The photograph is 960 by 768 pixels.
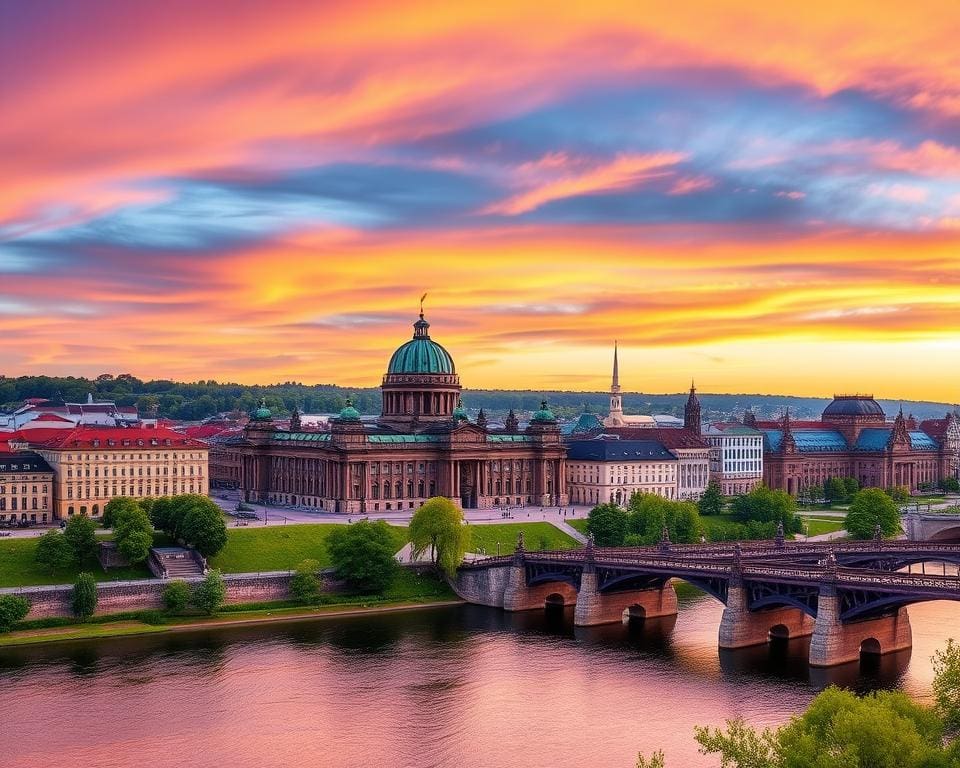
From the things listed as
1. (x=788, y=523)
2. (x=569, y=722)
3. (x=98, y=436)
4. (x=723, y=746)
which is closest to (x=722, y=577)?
(x=569, y=722)

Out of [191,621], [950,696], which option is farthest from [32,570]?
[950,696]

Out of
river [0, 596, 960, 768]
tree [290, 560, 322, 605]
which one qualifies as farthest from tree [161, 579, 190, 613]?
tree [290, 560, 322, 605]

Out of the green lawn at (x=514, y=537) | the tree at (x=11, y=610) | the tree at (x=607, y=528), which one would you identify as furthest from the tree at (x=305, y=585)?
the tree at (x=607, y=528)

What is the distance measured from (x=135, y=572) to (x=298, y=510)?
5411 cm

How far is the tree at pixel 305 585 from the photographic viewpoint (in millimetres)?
132875

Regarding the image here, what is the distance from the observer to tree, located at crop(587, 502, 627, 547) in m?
168

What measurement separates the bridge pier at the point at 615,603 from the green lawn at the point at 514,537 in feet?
107

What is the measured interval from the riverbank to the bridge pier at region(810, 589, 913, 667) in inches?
1768

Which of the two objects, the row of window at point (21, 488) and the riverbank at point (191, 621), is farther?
the row of window at point (21, 488)

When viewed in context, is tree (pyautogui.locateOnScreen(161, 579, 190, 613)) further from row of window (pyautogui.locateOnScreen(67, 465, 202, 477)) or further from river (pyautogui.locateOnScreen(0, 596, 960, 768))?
row of window (pyautogui.locateOnScreen(67, 465, 202, 477))

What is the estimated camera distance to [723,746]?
6512 cm

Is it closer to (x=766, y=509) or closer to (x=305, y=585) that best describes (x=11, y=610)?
(x=305, y=585)

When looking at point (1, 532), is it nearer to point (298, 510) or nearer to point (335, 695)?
point (298, 510)

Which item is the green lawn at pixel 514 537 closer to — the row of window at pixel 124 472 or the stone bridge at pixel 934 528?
the row of window at pixel 124 472
